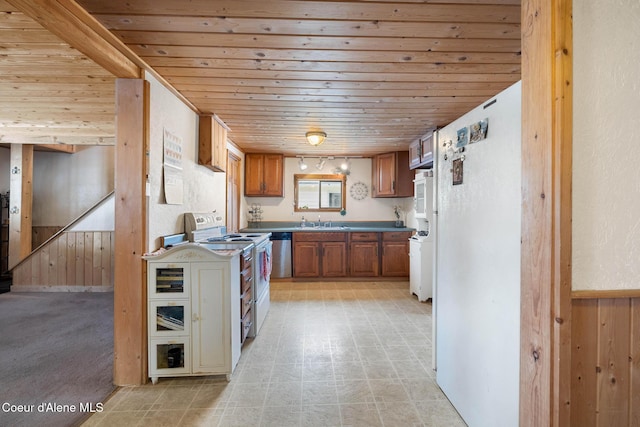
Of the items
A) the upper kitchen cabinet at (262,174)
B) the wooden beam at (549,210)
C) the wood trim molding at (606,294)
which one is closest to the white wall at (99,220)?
the upper kitchen cabinet at (262,174)

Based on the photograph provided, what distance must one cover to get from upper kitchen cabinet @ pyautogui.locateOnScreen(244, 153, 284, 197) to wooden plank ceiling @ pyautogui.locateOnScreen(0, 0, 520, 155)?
1676 millimetres

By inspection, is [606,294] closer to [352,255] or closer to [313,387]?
[313,387]

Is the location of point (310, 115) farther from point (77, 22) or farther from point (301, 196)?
point (301, 196)

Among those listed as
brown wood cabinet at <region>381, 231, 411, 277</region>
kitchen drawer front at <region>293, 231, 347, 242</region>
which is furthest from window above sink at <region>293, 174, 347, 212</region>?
brown wood cabinet at <region>381, 231, 411, 277</region>

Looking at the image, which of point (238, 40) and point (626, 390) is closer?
point (626, 390)

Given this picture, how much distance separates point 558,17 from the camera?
818 millimetres

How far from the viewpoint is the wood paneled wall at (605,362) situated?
847mm

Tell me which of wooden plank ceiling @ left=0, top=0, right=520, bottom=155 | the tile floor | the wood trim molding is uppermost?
wooden plank ceiling @ left=0, top=0, right=520, bottom=155

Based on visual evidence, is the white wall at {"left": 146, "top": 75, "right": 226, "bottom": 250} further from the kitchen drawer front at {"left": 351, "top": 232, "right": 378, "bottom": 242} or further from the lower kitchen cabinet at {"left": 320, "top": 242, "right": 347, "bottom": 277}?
the kitchen drawer front at {"left": 351, "top": 232, "right": 378, "bottom": 242}

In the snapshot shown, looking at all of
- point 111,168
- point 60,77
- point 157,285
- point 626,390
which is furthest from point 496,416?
point 111,168

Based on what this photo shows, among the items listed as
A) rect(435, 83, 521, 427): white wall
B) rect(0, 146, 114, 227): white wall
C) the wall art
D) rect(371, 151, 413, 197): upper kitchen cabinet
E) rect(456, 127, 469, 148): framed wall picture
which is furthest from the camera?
rect(0, 146, 114, 227): white wall

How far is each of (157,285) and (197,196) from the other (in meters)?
1.15

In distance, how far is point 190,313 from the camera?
6.12ft

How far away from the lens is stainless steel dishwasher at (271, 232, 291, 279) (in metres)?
4.52
